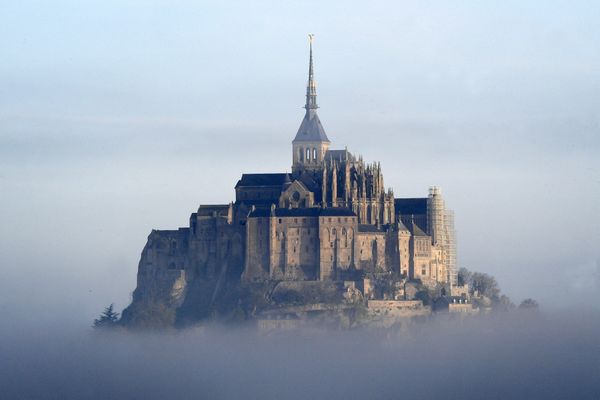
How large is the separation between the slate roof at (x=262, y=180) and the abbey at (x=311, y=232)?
90 millimetres

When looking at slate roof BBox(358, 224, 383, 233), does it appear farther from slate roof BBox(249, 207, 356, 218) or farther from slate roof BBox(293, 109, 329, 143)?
slate roof BBox(293, 109, 329, 143)

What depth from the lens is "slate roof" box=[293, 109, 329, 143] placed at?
18362 centimetres

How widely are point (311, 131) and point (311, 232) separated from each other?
14.5m

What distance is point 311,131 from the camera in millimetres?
183875

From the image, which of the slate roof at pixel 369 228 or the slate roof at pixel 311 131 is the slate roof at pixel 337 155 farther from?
the slate roof at pixel 369 228

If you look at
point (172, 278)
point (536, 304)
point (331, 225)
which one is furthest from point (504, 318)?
point (172, 278)

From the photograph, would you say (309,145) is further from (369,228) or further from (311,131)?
(369,228)

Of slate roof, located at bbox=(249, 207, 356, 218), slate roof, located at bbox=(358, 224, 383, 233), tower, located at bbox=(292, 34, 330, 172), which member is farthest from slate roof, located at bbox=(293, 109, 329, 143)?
slate roof, located at bbox=(358, 224, 383, 233)

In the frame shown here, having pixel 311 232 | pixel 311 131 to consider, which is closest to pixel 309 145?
pixel 311 131

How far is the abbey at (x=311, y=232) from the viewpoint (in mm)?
172250

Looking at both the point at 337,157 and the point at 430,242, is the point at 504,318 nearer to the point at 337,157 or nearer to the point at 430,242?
the point at 430,242

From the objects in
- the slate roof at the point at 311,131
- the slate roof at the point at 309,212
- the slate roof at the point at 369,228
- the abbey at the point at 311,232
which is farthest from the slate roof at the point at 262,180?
the slate roof at the point at 369,228

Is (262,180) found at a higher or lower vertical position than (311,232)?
higher

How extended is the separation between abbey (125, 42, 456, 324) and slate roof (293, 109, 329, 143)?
0.09 m
